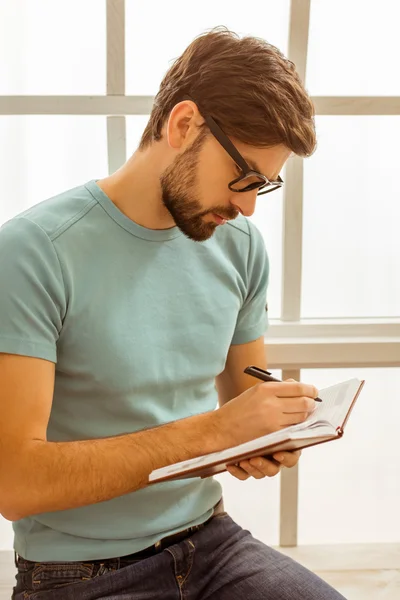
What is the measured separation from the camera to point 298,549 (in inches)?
106

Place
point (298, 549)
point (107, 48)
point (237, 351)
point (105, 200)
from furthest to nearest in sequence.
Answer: point (298, 549), point (107, 48), point (237, 351), point (105, 200)

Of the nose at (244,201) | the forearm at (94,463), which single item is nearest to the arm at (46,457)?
the forearm at (94,463)

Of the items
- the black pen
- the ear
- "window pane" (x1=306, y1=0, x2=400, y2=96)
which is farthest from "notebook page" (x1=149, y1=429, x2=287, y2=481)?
"window pane" (x1=306, y1=0, x2=400, y2=96)

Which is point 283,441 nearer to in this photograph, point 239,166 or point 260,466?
point 260,466

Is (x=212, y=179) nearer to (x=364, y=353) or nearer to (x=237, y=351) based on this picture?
(x=237, y=351)

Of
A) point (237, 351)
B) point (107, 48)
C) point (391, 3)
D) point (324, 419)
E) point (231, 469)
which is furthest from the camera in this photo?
point (391, 3)

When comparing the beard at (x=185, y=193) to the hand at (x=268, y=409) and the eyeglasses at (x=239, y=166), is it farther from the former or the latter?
the hand at (x=268, y=409)

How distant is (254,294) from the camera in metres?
2.02

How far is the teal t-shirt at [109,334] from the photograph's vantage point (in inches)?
62.5

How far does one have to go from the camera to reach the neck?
174 cm

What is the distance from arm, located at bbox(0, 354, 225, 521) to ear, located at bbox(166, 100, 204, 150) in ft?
1.76

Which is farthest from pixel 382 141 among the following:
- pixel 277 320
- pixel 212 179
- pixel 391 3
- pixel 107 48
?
pixel 212 179

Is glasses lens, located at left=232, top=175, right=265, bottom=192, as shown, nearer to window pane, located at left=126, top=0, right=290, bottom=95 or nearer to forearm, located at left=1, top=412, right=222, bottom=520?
forearm, located at left=1, top=412, right=222, bottom=520

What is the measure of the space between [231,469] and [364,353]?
1.05m
